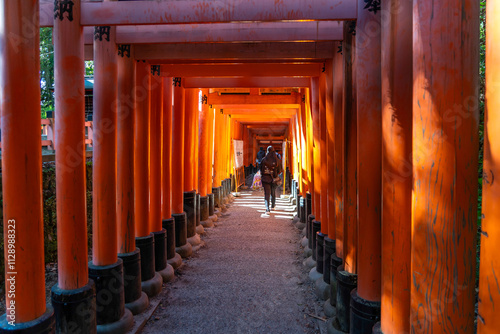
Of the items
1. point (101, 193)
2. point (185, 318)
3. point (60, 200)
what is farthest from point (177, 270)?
point (60, 200)

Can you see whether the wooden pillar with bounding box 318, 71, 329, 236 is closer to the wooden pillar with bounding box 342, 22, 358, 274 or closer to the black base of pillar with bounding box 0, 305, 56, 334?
the wooden pillar with bounding box 342, 22, 358, 274

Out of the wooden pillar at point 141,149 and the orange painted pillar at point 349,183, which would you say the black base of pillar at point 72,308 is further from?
the orange painted pillar at point 349,183

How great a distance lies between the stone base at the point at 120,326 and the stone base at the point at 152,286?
69 cm

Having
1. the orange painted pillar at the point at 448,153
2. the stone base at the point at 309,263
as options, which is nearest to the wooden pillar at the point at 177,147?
the stone base at the point at 309,263

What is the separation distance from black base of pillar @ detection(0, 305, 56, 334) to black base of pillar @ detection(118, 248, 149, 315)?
146cm

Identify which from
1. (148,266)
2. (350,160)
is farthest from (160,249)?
(350,160)

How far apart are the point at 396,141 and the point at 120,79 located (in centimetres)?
303

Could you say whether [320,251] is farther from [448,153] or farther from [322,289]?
[448,153]

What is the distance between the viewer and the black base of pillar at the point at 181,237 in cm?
618

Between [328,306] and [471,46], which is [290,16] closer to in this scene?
[471,46]

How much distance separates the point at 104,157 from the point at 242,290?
2.52 m

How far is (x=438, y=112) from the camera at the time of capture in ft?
5.32

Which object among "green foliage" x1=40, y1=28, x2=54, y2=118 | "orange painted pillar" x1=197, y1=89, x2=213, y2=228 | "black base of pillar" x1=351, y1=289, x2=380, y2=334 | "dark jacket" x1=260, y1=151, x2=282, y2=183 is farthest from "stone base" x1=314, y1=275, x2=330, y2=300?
"green foliage" x1=40, y1=28, x2=54, y2=118

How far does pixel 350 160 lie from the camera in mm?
3160
